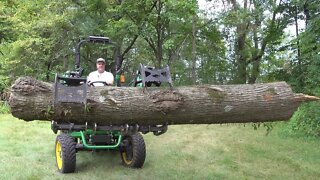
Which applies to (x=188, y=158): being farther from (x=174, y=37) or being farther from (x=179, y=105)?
(x=174, y=37)

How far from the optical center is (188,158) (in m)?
7.29

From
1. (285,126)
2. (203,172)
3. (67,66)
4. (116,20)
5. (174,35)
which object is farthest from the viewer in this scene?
(67,66)

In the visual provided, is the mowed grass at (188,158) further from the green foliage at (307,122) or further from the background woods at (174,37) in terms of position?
the background woods at (174,37)

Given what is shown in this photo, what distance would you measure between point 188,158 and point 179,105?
293cm

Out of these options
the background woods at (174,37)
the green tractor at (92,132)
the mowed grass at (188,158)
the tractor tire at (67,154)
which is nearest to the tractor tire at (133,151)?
the green tractor at (92,132)

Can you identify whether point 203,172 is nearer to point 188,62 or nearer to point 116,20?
point 116,20

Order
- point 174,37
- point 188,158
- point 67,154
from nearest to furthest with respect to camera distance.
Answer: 1. point 67,154
2. point 188,158
3. point 174,37

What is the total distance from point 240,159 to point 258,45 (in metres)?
11.7

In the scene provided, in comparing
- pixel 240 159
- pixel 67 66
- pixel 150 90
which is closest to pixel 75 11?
pixel 67 66

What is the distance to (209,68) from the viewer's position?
1909 cm

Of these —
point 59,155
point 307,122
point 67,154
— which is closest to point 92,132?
point 67,154

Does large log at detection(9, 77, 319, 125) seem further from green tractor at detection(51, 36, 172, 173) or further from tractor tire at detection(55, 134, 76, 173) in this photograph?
tractor tire at detection(55, 134, 76, 173)

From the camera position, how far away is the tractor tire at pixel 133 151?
6.45 m

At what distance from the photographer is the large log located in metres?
4.47
